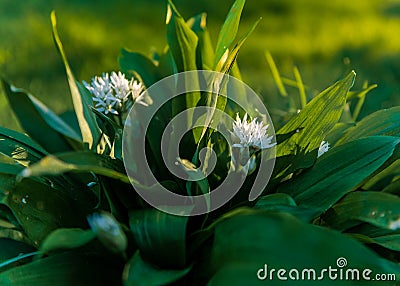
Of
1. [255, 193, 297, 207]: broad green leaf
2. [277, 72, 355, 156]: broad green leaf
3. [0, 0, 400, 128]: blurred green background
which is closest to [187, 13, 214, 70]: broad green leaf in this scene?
[277, 72, 355, 156]: broad green leaf

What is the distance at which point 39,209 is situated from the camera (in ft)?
4.06

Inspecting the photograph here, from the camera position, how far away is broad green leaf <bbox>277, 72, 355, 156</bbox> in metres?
1.33

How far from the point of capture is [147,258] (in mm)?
1116

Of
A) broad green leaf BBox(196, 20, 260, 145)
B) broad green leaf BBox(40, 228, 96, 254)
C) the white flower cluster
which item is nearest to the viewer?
broad green leaf BBox(40, 228, 96, 254)

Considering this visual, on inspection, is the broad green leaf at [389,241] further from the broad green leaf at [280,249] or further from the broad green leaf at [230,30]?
the broad green leaf at [230,30]

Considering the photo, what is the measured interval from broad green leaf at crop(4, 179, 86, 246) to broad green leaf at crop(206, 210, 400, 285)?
15.9 inches

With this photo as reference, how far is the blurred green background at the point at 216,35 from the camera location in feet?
14.5

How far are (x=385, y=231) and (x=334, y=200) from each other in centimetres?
16

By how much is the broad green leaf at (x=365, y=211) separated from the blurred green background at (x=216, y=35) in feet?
7.86

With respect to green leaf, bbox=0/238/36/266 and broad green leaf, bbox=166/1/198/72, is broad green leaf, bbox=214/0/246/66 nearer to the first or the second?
broad green leaf, bbox=166/1/198/72

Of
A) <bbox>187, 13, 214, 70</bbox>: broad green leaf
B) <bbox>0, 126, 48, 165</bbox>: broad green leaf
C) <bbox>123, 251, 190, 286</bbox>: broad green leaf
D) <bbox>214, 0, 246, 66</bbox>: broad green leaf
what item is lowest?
<bbox>123, 251, 190, 286</bbox>: broad green leaf

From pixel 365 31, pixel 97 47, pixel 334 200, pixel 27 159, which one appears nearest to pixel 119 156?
pixel 27 159

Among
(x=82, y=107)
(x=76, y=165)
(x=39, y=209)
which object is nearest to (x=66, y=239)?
(x=76, y=165)

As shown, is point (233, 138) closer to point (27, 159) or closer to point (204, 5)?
point (27, 159)
